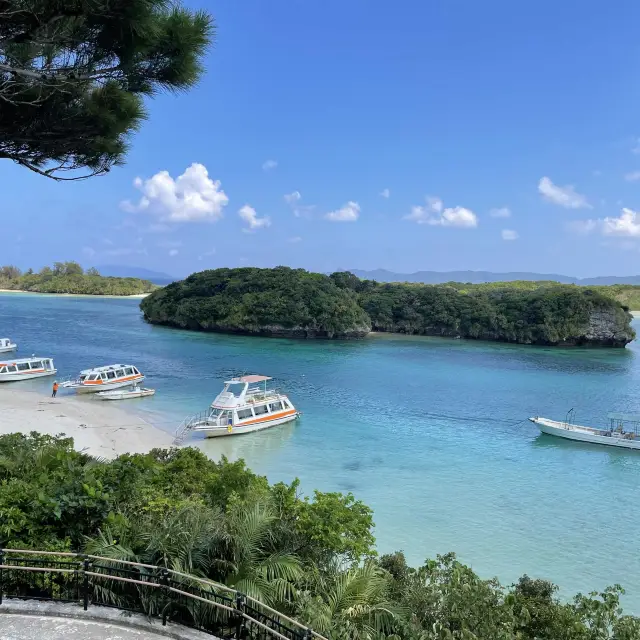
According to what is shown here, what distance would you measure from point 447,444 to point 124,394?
19.7m

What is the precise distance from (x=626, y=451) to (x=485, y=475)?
9576 millimetres

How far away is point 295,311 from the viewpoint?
74.1 m

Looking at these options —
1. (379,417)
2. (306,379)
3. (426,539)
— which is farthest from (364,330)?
(426,539)

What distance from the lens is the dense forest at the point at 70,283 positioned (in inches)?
6496

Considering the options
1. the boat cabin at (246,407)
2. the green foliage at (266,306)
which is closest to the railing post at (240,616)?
the boat cabin at (246,407)

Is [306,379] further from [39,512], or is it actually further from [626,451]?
[39,512]

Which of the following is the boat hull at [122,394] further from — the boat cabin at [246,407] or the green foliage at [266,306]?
the green foliage at [266,306]

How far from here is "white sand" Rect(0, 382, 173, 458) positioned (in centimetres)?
2316

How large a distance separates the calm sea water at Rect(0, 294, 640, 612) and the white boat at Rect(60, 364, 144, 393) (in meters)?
2.37

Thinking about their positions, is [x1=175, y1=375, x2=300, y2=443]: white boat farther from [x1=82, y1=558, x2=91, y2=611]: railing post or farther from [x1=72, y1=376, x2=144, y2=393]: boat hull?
[x1=82, y1=558, x2=91, y2=611]: railing post

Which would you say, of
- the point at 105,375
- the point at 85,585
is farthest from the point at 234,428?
the point at 85,585

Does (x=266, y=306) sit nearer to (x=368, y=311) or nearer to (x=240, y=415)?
(x=368, y=311)

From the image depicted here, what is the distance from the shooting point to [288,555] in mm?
7375

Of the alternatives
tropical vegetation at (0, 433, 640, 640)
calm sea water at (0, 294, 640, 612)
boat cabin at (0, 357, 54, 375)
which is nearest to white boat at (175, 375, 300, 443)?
calm sea water at (0, 294, 640, 612)
